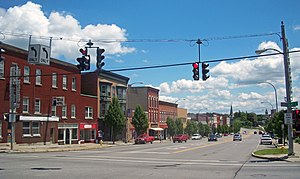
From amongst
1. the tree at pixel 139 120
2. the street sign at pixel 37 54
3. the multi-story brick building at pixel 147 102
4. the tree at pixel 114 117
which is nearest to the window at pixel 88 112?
the tree at pixel 114 117

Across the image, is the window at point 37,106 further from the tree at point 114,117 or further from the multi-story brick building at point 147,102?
the multi-story brick building at point 147,102

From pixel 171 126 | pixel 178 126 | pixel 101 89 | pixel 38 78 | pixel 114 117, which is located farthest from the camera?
pixel 178 126

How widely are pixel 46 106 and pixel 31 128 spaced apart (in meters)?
4.03

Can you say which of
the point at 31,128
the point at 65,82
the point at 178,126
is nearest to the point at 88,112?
the point at 65,82

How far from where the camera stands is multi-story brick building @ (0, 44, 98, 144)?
40.8m

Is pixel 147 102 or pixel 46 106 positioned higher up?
pixel 147 102

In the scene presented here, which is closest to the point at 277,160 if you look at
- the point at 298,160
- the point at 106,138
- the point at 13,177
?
the point at 298,160

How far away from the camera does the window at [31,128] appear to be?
43.4 metres

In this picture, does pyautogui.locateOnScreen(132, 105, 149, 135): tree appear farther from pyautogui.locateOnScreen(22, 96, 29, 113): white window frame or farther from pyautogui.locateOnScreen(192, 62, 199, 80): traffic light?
pyautogui.locateOnScreen(192, 62, 199, 80): traffic light

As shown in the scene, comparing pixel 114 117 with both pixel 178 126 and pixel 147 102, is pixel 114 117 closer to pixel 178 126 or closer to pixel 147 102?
pixel 147 102

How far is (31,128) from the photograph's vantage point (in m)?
44.2

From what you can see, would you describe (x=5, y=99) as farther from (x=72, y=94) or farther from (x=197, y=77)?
(x=197, y=77)

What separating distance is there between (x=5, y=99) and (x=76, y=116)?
14.7 meters

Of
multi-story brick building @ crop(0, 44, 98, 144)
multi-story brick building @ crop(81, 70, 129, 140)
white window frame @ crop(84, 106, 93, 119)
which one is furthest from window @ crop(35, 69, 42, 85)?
multi-story brick building @ crop(81, 70, 129, 140)
